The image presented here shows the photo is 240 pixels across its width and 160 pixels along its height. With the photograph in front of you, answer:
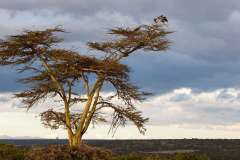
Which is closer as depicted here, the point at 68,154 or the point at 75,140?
the point at 68,154

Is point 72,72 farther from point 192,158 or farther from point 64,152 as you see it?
point 192,158

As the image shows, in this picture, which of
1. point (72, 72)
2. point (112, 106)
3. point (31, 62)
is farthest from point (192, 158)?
point (31, 62)

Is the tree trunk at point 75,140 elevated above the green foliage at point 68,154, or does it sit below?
above

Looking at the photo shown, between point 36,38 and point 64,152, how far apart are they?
8.88 metres

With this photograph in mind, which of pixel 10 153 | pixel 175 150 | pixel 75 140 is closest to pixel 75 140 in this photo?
pixel 75 140

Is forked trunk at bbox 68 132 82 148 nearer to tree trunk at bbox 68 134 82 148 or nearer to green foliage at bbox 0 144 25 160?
tree trunk at bbox 68 134 82 148

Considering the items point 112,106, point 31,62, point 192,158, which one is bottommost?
point 192,158

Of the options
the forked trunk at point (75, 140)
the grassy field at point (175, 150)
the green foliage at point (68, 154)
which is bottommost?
the green foliage at point (68, 154)

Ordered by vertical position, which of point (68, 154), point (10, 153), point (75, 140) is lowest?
point (68, 154)

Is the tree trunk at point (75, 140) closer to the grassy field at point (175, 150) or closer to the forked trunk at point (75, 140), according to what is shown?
the forked trunk at point (75, 140)

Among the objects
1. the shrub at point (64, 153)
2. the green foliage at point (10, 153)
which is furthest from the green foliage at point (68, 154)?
the green foliage at point (10, 153)

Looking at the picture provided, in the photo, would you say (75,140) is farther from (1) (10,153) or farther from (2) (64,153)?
(1) (10,153)

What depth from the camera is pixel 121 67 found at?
146 feet

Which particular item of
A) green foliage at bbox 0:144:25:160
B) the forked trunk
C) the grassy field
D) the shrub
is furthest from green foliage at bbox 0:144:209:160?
the forked trunk
